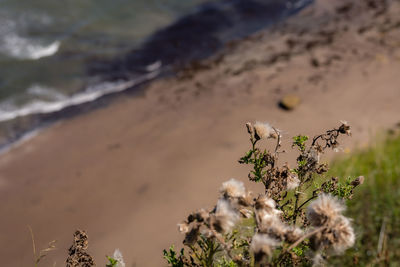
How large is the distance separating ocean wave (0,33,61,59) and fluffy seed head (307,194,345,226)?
933 cm

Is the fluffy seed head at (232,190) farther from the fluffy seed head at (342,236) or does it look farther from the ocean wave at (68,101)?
the ocean wave at (68,101)

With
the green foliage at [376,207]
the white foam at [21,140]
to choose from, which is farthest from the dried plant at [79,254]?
the white foam at [21,140]

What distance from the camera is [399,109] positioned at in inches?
276

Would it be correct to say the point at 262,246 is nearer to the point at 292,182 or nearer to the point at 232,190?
Result: the point at 232,190

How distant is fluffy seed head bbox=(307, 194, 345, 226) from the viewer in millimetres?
1589

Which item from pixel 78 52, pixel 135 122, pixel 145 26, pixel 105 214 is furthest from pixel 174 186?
→ pixel 145 26

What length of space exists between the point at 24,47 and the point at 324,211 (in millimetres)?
9810

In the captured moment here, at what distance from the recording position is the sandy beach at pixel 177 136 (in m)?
5.75

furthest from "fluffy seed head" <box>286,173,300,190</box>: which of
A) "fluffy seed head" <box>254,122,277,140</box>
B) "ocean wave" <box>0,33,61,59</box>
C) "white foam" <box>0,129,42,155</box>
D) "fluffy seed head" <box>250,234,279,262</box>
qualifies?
"ocean wave" <box>0,33,61,59</box>

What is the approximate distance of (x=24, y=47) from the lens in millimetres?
10023

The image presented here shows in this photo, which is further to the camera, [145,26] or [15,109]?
[145,26]

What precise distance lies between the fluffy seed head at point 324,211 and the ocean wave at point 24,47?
933 centimetres

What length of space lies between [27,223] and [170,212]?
2.02m

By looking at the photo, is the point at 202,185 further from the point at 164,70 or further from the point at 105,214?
the point at 164,70
